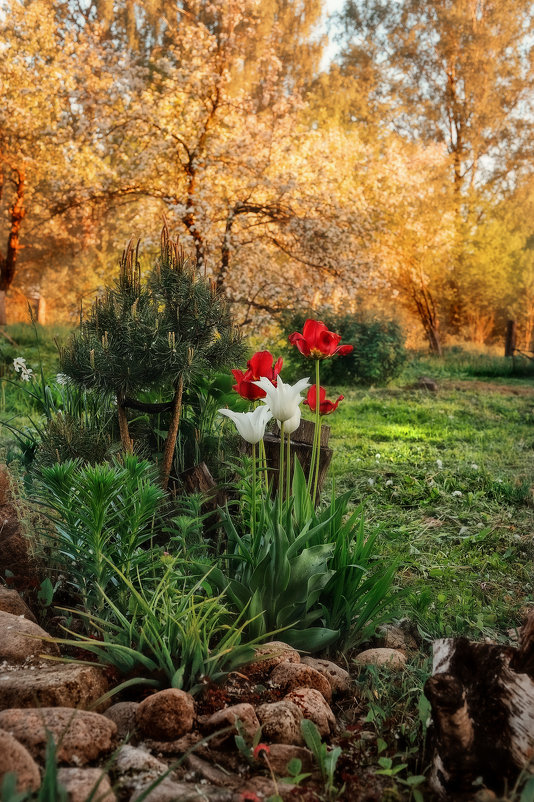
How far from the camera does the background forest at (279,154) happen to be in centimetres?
1177

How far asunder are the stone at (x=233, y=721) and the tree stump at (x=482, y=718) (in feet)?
1.41

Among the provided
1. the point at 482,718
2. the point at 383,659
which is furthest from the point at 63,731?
the point at 383,659

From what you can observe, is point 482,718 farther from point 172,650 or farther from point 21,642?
point 21,642

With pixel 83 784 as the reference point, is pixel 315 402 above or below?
above

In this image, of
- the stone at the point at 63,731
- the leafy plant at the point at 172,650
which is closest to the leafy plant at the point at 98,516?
the leafy plant at the point at 172,650

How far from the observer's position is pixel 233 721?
5.36 feet

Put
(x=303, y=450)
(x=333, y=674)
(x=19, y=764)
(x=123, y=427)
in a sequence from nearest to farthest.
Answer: (x=19, y=764) → (x=333, y=674) → (x=123, y=427) → (x=303, y=450)

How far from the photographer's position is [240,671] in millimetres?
2018

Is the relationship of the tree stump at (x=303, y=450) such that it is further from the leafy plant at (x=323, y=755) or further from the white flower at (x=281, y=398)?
the leafy plant at (x=323, y=755)

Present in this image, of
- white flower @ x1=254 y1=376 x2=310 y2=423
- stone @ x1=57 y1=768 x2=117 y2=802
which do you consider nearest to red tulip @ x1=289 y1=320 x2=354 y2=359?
white flower @ x1=254 y1=376 x2=310 y2=423

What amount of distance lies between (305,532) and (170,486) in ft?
4.28

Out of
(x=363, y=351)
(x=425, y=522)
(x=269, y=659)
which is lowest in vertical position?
(x=425, y=522)

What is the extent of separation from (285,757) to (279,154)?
12157mm

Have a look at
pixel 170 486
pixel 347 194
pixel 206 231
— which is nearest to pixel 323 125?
pixel 347 194
